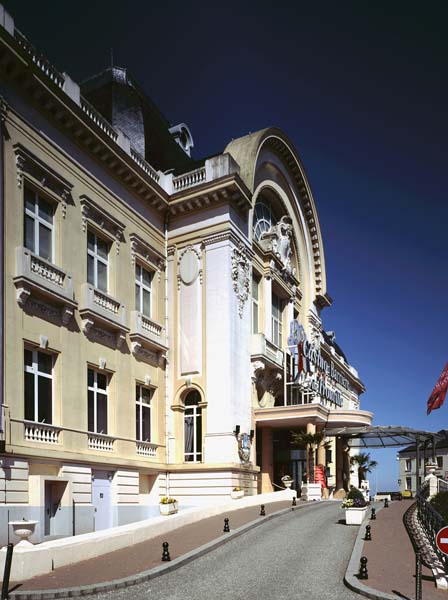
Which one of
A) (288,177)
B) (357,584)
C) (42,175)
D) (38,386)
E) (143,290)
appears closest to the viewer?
(357,584)

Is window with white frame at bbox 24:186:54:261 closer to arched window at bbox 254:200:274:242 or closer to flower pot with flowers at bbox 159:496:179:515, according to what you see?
flower pot with flowers at bbox 159:496:179:515

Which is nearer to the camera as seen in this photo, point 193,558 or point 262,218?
point 193,558

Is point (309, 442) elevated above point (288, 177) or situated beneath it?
situated beneath

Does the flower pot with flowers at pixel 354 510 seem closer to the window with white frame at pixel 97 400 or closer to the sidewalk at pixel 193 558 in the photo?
the sidewalk at pixel 193 558

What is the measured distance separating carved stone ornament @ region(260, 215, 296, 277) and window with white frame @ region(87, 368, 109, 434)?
14168mm

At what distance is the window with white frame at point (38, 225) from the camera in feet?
73.4

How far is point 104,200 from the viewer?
1069 inches

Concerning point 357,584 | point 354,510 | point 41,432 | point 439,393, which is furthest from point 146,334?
point 357,584

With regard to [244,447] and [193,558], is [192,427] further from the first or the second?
[193,558]

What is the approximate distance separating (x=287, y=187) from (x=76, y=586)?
104 feet

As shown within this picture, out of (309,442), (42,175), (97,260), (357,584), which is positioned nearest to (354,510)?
(357,584)

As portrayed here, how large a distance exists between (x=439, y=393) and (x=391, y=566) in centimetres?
1177

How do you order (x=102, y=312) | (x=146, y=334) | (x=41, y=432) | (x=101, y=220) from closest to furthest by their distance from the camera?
(x=41, y=432) → (x=102, y=312) → (x=101, y=220) → (x=146, y=334)

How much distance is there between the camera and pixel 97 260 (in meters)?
26.6
